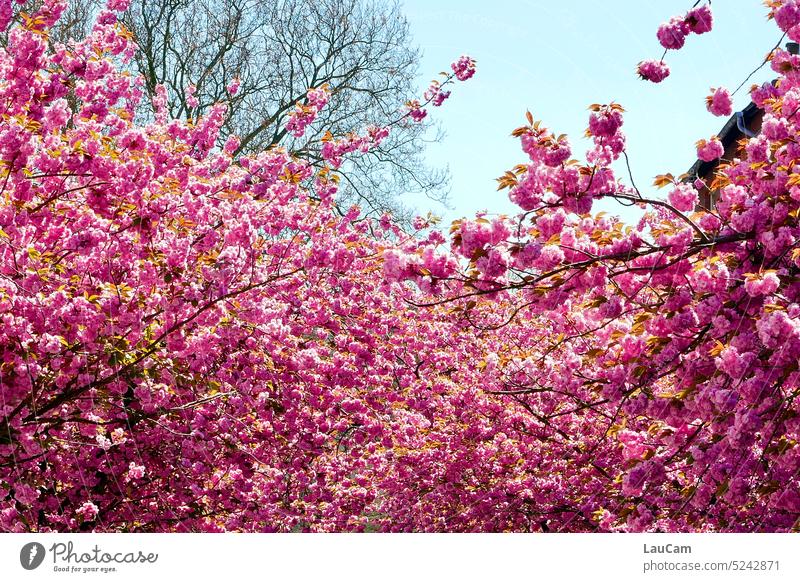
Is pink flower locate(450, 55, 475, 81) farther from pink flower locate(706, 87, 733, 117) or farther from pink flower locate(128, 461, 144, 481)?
pink flower locate(128, 461, 144, 481)

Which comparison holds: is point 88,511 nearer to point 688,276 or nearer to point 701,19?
point 688,276

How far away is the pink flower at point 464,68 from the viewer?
318 inches

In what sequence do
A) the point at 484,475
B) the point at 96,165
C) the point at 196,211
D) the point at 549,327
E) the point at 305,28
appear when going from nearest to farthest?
the point at 96,165 < the point at 196,211 < the point at 484,475 < the point at 549,327 < the point at 305,28

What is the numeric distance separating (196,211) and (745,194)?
3363mm

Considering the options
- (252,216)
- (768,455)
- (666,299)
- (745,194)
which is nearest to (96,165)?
(252,216)

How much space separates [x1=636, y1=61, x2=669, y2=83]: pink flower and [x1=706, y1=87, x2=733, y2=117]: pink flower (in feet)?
1.55

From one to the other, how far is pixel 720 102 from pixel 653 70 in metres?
0.56

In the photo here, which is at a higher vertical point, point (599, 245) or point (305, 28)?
point (305, 28)

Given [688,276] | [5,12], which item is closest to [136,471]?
[5,12]

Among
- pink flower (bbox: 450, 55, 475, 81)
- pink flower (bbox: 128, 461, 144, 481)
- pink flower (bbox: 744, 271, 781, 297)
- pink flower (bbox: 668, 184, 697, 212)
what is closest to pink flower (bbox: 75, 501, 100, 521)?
pink flower (bbox: 128, 461, 144, 481)

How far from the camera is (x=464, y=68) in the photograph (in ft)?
26.7

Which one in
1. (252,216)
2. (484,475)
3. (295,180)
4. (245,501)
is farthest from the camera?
(484,475)
